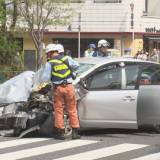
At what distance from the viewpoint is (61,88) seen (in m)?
10.8

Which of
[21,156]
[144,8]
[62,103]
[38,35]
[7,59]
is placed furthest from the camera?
[144,8]

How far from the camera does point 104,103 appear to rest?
11.2m

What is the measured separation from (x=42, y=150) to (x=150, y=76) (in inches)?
115

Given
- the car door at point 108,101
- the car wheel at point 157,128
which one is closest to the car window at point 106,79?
the car door at point 108,101

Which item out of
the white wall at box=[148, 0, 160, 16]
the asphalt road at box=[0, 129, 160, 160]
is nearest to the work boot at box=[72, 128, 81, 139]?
the asphalt road at box=[0, 129, 160, 160]

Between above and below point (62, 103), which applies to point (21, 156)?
below

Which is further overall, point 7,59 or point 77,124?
point 7,59

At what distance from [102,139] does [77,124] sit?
564 millimetres

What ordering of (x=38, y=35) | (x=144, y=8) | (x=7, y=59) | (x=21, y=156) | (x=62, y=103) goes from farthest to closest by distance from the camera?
(x=144, y=8) < (x=38, y=35) < (x=7, y=59) < (x=62, y=103) < (x=21, y=156)

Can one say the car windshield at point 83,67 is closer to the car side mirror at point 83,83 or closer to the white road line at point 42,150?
the car side mirror at point 83,83

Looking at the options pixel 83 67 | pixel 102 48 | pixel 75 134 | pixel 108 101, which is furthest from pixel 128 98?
pixel 102 48

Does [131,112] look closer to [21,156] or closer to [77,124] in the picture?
[77,124]

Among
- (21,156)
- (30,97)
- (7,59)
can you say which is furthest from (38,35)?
(21,156)

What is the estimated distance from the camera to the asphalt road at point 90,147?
9.42 metres
